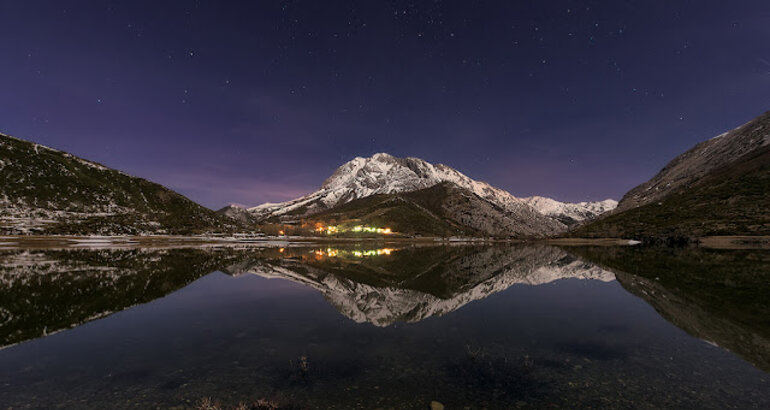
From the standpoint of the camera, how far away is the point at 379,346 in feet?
69.7

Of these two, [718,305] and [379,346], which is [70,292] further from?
[718,305]

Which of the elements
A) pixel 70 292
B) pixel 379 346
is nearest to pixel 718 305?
pixel 379 346

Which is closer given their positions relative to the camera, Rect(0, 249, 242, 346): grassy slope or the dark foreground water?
the dark foreground water

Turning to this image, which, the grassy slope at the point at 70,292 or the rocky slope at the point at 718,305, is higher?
the rocky slope at the point at 718,305

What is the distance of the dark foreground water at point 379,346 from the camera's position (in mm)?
14414

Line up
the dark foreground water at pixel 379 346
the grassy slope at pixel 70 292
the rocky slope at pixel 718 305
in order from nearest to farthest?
1. the dark foreground water at pixel 379 346
2. the rocky slope at pixel 718 305
3. the grassy slope at pixel 70 292

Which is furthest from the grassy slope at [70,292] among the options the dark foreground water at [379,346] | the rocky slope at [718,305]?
the rocky slope at [718,305]

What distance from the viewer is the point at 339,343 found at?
21.8m

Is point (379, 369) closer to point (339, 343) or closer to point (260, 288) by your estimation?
point (339, 343)

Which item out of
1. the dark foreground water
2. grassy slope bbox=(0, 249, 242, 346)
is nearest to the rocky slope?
the dark foreground water

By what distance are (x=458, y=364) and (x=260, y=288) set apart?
33.5m

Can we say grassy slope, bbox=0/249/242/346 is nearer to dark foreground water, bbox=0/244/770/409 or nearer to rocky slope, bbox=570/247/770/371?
dark foreground water, bbox=0/244/770/409

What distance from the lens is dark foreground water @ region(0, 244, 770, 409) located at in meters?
14.4

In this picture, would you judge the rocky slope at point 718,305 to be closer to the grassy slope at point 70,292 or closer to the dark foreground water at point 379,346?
the dark foreground water at point 379,346
